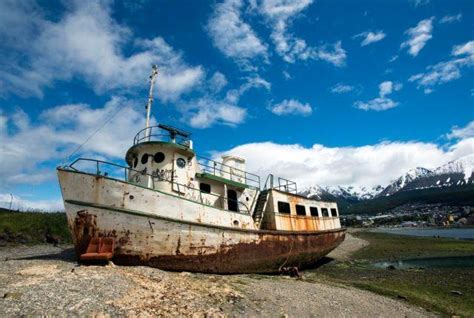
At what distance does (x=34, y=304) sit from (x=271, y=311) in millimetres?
6490

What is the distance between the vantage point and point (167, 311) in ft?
28.6

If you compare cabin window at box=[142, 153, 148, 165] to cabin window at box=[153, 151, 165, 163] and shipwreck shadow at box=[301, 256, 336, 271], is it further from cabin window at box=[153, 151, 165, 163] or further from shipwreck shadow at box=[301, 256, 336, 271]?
shipwreck shadow at box=[301, 256, 336, 271]

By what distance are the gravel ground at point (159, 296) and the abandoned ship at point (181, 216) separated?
2.92 ft

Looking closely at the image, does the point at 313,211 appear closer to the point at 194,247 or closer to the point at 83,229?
the point at 194,247

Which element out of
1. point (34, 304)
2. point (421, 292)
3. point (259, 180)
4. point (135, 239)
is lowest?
point (421, 292)

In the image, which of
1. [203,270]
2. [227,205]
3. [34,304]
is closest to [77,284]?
[34,304]

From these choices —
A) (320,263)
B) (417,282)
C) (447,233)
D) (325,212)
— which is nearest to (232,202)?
(325,212)

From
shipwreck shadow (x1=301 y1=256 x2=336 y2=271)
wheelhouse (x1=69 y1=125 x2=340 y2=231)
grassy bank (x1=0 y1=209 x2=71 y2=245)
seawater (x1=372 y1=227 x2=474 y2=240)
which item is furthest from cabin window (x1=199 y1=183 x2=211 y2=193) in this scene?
seawater (x1=372 y1=227 x2=474 y2=240)

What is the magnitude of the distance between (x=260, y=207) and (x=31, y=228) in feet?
70.5

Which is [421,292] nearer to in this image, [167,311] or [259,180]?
[259,180]

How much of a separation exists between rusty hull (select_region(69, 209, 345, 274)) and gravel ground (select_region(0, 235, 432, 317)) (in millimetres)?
607

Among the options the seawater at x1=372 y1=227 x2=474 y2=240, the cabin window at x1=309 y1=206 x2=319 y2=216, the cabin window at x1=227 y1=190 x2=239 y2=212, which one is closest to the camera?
the cabin window at x1=227 y1=190 x2=239 y2=212

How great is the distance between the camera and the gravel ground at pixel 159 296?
8320 millimetres

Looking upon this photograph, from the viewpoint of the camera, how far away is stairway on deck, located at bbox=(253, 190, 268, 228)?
1841 cm
